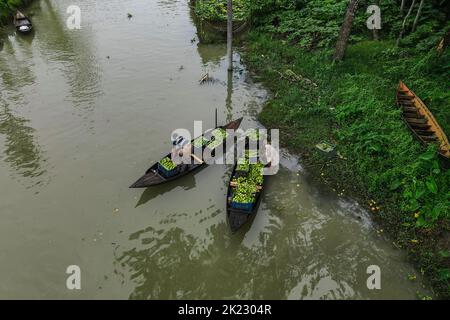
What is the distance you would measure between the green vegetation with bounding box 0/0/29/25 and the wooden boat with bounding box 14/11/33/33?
113cm

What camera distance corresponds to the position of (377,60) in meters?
20.9

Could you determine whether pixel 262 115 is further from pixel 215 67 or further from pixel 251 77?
pixel 215 67

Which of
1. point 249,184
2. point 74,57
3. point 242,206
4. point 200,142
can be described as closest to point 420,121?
point 249,184

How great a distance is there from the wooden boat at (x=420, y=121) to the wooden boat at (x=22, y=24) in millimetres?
29919

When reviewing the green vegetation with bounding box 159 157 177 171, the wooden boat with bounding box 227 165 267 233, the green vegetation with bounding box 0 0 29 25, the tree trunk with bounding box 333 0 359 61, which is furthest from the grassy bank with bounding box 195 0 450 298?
the green vegetation with bounding box 0 0 29 25

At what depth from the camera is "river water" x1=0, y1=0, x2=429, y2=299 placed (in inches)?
439

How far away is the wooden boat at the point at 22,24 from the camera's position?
2813cm

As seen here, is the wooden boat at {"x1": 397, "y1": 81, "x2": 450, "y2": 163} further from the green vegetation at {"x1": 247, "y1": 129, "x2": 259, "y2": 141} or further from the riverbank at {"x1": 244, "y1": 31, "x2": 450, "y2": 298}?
the green vegetation at {"x1": 247, "y1": 129, "x2": 259, "y2": 141}

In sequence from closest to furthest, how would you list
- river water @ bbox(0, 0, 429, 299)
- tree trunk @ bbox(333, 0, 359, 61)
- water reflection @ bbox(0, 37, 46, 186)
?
1. river water @ bbox(0, 0, 429, 299)
2. water reflection @ bbox(0, 37, 46, 186)
3. tree trunk @ bbox(333, 0, 359, 61)

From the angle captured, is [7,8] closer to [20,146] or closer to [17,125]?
[17,125]

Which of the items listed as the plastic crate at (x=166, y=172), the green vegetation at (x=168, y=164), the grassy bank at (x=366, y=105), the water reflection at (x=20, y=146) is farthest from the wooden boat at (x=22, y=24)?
the plastic crate at (x=166, y=172)

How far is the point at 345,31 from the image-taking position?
20.2 meters

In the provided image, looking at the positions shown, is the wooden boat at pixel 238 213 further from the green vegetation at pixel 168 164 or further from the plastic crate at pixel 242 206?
the green vegetation at pixel 168 164

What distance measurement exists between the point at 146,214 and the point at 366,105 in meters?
12.6
